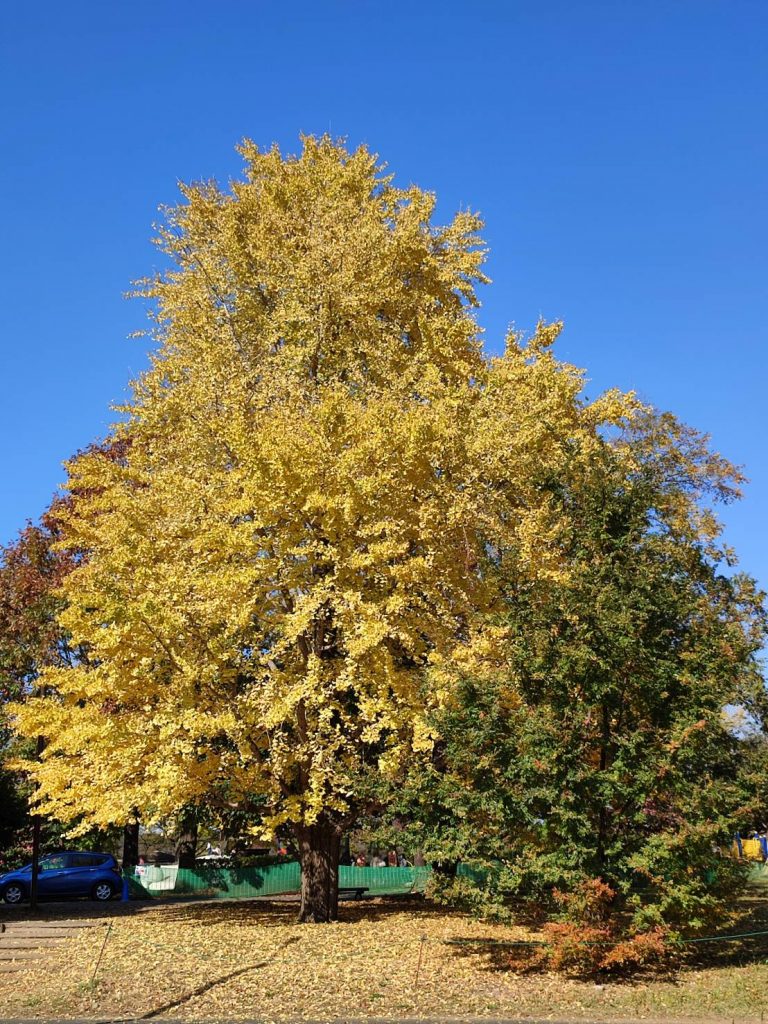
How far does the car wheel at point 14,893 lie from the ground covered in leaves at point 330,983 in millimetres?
10045

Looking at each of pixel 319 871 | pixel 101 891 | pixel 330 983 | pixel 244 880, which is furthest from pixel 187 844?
pixel 330 983

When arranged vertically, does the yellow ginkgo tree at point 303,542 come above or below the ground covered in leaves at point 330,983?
above

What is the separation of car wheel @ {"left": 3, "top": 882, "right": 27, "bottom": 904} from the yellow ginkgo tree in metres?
11.0

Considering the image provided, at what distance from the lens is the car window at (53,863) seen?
23075 millimetres

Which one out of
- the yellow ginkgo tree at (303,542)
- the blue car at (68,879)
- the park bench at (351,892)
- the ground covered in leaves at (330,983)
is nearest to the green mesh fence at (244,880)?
the park bench at (351,892)

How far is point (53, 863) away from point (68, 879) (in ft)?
2.06

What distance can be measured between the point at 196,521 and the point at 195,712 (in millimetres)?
3165

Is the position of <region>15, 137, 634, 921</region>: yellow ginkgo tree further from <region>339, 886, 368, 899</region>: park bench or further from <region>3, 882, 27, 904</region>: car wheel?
<region>3, 882, 27, 904</region>: car wheel

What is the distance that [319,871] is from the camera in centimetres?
1508

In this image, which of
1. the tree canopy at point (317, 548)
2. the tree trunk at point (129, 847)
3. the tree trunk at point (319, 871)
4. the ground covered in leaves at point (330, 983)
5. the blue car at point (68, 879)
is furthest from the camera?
the tree trunk at point (129, 847)

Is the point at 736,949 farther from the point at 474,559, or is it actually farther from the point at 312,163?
the point at 312,163

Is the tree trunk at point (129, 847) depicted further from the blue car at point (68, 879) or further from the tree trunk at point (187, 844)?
the blue car at point (68, 879)

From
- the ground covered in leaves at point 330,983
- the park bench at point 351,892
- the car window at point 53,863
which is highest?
the car window at point 53,863

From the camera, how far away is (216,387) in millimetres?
14711
